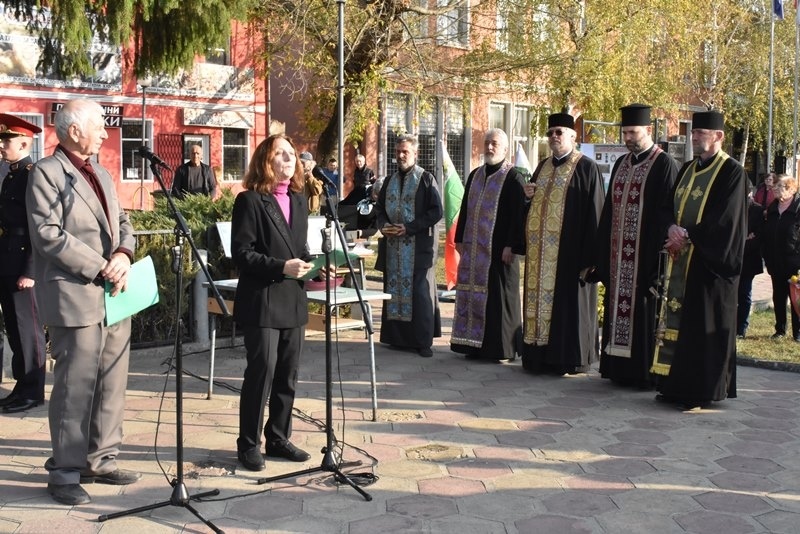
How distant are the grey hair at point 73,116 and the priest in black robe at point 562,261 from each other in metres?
4.40

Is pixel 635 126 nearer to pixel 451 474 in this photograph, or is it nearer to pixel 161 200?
pixel 451 474

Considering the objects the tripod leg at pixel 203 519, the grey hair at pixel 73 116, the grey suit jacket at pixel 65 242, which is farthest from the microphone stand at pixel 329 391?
the grey hair at pixel 73 116

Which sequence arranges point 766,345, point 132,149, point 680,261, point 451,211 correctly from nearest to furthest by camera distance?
point 680,261 → point 766,345 → point 451,211 → point 132,149

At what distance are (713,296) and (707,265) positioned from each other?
9.4 inches

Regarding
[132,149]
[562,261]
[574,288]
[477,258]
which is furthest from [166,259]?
[132,149]

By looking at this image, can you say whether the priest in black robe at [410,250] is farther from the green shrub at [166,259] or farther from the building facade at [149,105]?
the building facade at [149,105]

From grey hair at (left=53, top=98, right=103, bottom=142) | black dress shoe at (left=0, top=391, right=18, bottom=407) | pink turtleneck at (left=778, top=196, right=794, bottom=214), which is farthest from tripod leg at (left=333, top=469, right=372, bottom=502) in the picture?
pink turtleneck at (left=778, top=196, right=794, bottom=214)

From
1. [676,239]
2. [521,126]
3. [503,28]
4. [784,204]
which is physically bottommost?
[676,239]

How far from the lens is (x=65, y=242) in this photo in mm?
4840

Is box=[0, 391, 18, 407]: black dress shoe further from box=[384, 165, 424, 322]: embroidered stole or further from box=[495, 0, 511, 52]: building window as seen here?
box=[495, 0, 511, 52]: building window

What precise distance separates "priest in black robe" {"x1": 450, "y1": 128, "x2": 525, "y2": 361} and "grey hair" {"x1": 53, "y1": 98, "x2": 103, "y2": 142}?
14.8ft

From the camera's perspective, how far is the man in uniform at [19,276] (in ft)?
21.8

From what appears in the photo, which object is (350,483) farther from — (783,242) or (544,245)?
(783,242)

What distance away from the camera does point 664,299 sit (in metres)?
7.31
